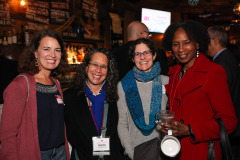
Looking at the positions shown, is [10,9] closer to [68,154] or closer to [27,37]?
[27,37]

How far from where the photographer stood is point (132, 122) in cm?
201

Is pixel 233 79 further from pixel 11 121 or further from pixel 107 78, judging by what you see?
pixel 11 121

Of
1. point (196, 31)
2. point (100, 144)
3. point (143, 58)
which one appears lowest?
point (100, 144)

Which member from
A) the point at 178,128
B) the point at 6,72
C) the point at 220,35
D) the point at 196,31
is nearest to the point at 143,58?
the point at 196,31

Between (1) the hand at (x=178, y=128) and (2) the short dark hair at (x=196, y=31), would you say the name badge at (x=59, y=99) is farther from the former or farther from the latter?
(2) the short dark hair at (x=196, y=31)

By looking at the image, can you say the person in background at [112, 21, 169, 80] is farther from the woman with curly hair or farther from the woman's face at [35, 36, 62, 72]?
the woman's face at [35, 36, 62, 72]

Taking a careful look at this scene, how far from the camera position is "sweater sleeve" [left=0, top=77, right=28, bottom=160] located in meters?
1.49

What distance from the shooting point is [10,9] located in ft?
12.6

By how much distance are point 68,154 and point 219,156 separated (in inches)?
52.6

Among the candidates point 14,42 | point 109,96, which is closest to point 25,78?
point 109,96

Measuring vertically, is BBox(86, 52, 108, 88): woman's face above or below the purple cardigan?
above

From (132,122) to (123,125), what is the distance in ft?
0.32

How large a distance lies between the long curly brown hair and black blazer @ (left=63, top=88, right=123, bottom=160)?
0.14 m

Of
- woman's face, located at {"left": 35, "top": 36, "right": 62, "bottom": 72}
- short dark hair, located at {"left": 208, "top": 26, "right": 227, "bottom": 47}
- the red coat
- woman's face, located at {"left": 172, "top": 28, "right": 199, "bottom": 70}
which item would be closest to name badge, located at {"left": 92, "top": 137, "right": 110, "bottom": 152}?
the red coat
